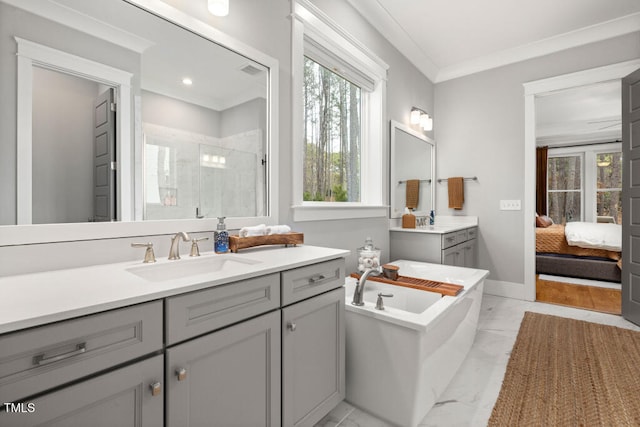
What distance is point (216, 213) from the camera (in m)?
1.64

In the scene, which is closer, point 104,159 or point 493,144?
point 104,159

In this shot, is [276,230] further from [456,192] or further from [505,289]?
[505,289]

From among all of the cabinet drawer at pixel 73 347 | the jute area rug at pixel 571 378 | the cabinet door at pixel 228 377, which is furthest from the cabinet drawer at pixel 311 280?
the jute area rug at pixel 571 378

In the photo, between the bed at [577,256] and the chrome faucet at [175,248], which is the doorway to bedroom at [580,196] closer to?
the bed at [577,256]

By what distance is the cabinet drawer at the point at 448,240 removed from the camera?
290cm

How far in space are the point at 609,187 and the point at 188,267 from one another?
776 centimetres

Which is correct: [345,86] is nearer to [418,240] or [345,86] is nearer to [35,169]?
[418,240]

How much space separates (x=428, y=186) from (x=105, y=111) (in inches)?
136

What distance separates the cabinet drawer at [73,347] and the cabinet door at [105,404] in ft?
0.09

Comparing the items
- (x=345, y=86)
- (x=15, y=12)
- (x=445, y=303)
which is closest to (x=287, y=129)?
(x=345, y=86)

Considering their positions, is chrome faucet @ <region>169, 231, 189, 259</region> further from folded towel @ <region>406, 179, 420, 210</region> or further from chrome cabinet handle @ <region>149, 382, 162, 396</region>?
folded towel @ <region>406, 179, 420, 210</region>

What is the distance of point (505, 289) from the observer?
359 centimetres

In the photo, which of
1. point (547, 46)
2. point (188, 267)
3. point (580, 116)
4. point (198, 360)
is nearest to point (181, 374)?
point (198, 360)

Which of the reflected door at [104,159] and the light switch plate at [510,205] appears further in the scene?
the light switch plate at [510,205]
